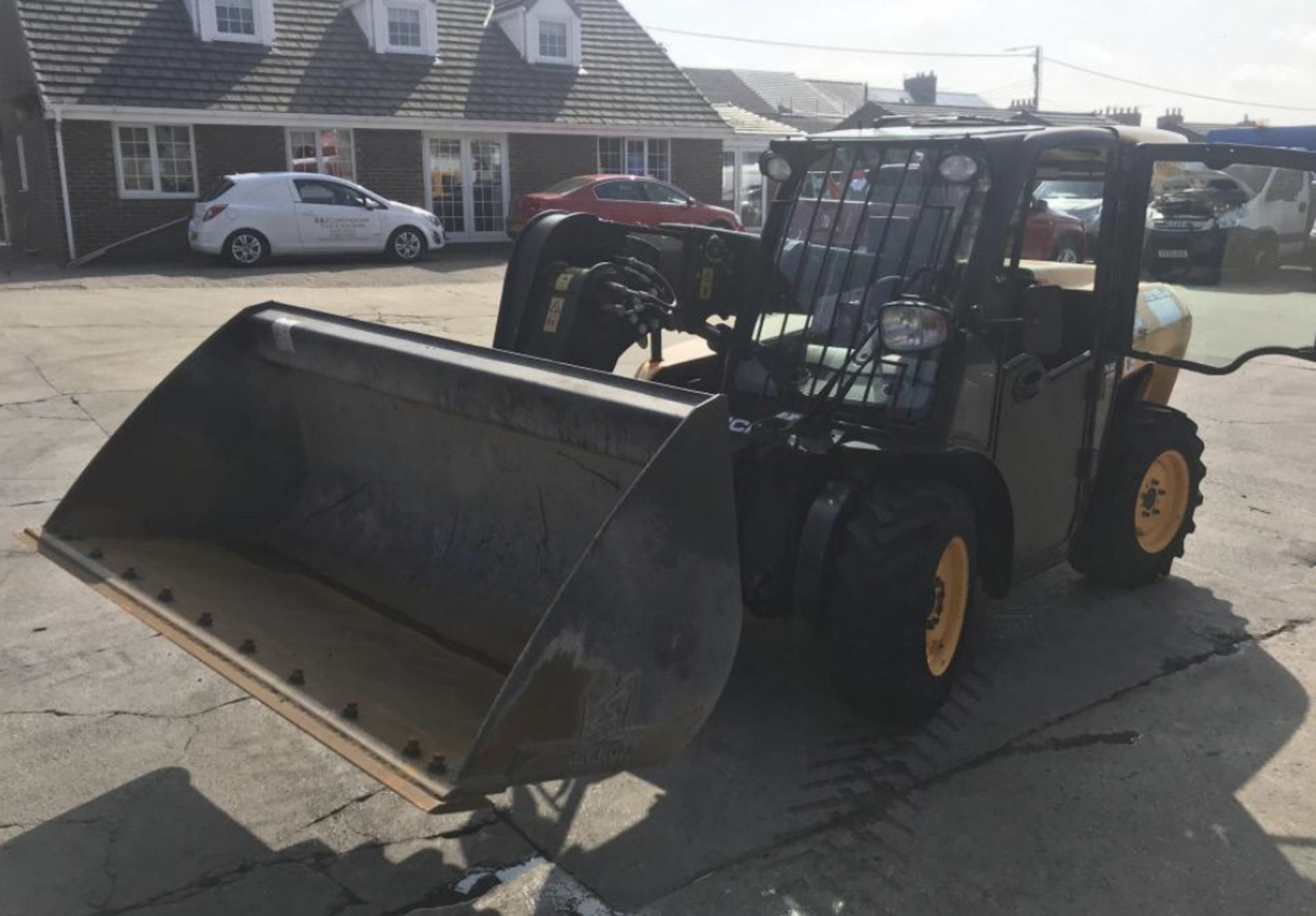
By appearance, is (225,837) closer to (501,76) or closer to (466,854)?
(466,854)

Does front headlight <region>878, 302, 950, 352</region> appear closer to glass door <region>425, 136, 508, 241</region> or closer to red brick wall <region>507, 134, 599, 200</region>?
glass door <region>425, 136, 508, 241</region>

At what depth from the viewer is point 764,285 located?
4664mm

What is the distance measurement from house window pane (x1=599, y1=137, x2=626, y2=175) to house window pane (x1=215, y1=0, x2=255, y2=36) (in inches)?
281

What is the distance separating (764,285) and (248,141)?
1842 centimetres

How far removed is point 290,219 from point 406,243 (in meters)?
2.12

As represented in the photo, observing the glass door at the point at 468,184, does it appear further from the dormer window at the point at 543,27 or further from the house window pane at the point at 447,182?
the dormer window at the point at 543,27

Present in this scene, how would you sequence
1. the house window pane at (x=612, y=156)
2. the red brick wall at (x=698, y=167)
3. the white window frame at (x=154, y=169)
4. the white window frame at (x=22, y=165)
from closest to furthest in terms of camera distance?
1. the white window frame at (x=154, y=169)
2. the white window frame at (x=22, y=165)
3. the house window pane at (x=612, y=156)
4. the red brick wall at (x=698, y=167)

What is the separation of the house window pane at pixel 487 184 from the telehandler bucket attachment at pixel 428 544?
19797 millimetres

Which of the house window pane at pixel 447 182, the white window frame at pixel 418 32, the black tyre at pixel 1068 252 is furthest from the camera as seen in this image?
the house window pane at pixel 447 182

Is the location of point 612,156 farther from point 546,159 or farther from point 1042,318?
point 1042,318

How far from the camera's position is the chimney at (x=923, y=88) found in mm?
49188

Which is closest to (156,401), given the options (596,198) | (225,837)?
(225,837)

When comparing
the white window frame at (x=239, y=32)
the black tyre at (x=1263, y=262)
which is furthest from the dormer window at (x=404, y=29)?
the black tyre at (x=1263, y=262)

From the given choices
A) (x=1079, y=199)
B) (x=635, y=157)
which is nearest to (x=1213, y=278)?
(x=1079, y=199)
